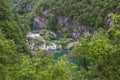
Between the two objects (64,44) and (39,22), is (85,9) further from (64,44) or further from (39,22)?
(64,44)

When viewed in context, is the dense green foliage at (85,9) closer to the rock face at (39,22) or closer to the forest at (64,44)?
the forest at (64,44)

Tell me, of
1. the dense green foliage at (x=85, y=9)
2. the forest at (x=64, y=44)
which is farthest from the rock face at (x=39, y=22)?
the dense green foliage at (x=85, y=9)

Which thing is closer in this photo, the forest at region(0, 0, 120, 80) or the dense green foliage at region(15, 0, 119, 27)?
the forest at region(0, 0, 120, 80)

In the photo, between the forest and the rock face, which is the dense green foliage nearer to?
the forest

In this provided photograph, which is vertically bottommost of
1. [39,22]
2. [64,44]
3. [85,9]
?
[39,22]

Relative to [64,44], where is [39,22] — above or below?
below

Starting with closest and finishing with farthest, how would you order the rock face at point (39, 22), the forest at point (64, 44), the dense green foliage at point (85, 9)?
the forest at point (64, 44) → the dense green foliage at point (85, 9) → the rock face at point (39, 22)

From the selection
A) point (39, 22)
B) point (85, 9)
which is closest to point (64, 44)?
point (85, 9)

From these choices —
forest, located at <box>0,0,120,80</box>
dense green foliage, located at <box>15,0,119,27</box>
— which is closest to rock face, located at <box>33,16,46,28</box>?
forest, located at <box>0,0,120,80</box>

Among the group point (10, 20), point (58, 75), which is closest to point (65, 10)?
point (10, 20)
